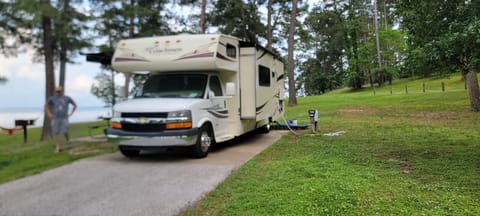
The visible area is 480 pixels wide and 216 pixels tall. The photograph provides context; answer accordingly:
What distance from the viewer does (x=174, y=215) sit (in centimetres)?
423

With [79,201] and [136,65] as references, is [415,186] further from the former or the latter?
[136,65]

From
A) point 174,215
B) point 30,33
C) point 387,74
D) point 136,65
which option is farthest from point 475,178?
point 387,74

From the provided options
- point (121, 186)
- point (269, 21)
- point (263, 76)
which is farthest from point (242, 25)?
point (121, 186)

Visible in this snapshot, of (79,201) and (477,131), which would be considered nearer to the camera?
(79,201)

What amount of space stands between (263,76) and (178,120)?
3.46m

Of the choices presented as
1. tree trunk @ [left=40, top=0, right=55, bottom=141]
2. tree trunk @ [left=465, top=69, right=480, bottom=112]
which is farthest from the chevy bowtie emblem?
tree trunk @ [left=465, top=69, right=480, bottom=112]

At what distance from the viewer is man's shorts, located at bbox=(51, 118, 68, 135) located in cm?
830

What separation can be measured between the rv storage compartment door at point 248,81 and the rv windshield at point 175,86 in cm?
115

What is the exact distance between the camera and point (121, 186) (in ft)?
18.2

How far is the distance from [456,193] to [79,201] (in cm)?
466

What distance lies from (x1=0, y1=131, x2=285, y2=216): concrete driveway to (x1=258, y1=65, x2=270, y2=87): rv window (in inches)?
86.4

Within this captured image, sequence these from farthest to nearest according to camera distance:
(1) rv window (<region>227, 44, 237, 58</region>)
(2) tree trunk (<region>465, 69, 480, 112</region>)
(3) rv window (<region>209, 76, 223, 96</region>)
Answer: (2) tree trunk (<region>465, 69, 480, 112</region>)
(1) rv window (<region>227, 44, 237, 58</region>)
(3) rv window (<region>209, 76, 223, 96</region>)

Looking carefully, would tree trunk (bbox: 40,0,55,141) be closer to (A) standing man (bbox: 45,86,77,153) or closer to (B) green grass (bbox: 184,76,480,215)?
(A) standing man (bbox: 45,86,77,153)

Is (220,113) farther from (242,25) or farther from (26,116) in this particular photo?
(242,25)
